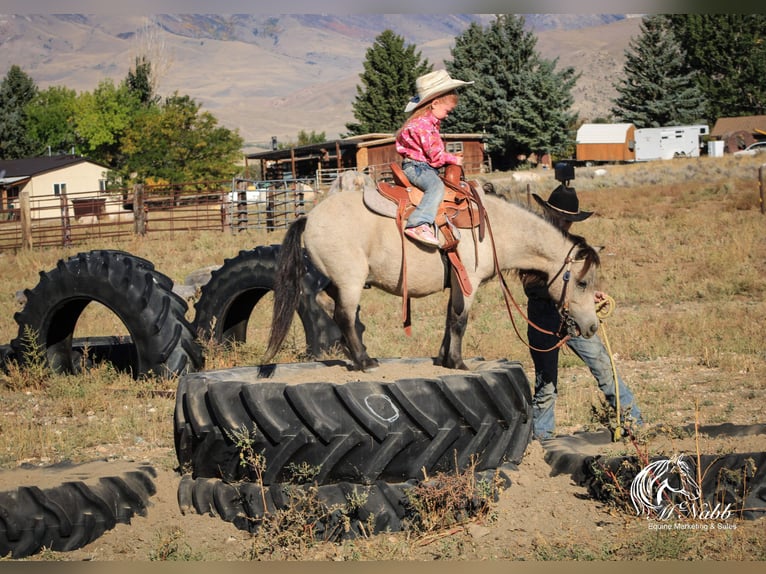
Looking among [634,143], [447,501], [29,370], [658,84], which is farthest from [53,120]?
[447,501]

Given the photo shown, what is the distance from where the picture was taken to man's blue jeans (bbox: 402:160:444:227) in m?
6.18

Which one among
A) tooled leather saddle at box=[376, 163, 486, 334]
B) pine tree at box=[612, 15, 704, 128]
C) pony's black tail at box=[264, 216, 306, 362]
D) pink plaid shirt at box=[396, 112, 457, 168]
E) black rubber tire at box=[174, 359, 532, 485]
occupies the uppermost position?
pine tree at box=[612, 15, 704, 128]

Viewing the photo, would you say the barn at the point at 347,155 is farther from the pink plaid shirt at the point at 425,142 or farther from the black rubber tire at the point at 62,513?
the black rubber tire at the point at 62,513

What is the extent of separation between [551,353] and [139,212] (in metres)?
21.3

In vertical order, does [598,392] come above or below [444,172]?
below

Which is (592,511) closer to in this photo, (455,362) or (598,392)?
(455,362)

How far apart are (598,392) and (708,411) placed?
1.15 meters

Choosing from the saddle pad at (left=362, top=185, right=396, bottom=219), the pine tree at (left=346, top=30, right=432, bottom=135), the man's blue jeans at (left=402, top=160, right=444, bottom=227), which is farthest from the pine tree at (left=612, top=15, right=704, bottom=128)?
the saddle pad at (left=362, top=185, right=396, bottom=219)

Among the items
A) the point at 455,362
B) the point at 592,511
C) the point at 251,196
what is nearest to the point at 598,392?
the point at 455,362

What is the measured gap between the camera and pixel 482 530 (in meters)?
5.18

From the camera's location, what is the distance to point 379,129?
61.3 meters

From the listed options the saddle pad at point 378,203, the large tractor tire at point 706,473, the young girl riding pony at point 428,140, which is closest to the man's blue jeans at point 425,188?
the young girl riding pony at point 428,140

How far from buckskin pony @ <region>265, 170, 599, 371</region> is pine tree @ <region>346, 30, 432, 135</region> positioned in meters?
54.7

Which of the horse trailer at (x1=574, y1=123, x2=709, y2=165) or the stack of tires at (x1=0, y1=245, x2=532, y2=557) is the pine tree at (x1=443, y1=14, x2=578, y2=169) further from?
the stack of tires at (x1=0, y1=245, x2=532, y2=557)
